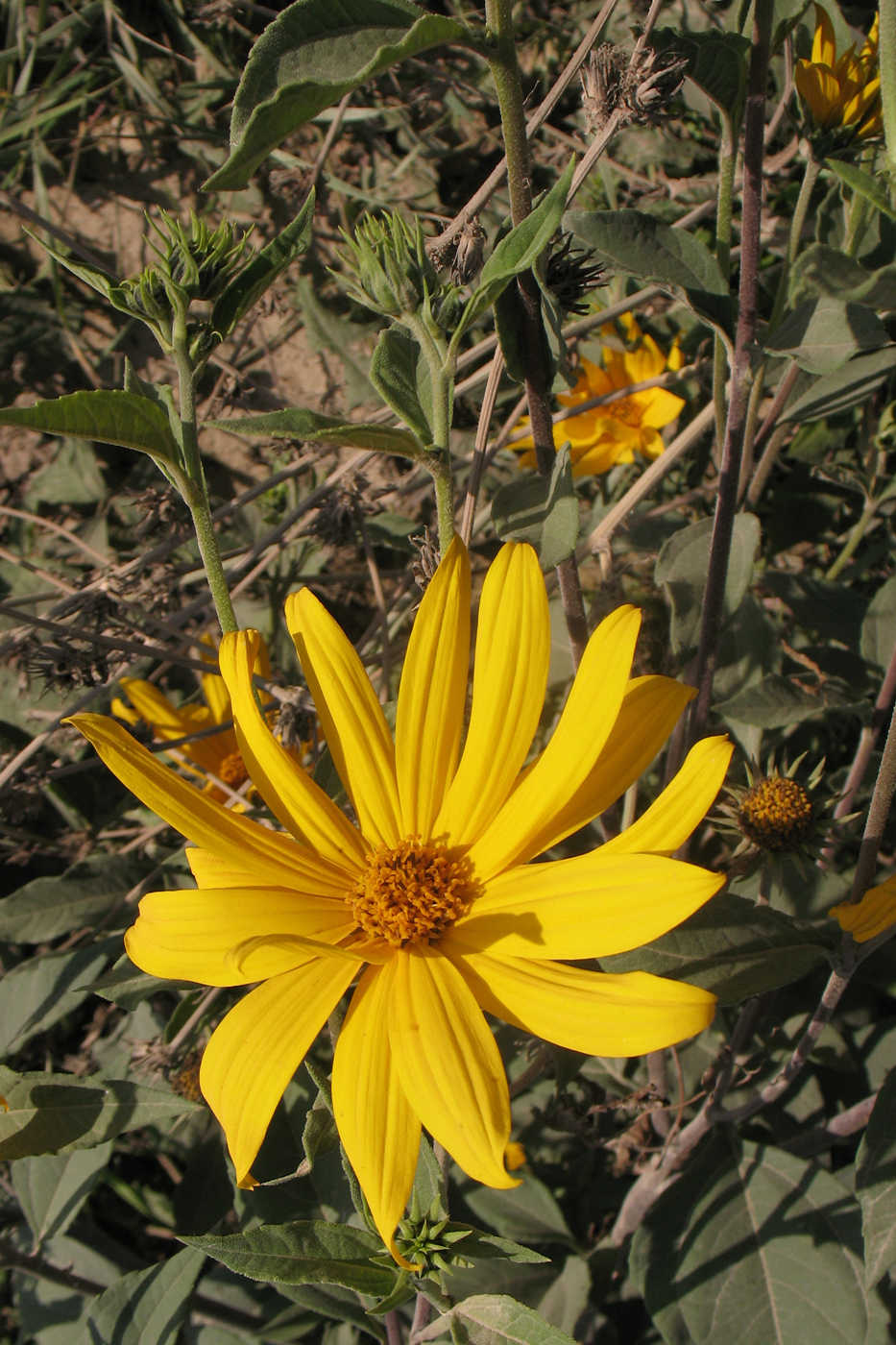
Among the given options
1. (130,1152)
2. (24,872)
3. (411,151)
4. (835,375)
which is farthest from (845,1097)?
(411,151)

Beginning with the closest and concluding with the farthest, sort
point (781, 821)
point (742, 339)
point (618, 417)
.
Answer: point (742, 339), point (781, 821), point (618, 417)

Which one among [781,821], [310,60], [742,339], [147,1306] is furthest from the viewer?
[147,1306]

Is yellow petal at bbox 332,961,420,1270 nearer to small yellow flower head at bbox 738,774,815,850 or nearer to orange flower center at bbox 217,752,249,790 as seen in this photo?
small yellow flower head at bbox 738,774,815,850

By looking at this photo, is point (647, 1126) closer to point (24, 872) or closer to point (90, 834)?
point (90, 834)

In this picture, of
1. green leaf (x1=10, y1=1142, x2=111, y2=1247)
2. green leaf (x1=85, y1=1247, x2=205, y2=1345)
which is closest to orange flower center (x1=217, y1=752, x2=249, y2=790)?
green leaf (x1=10, y1=1142, x2=111, y2=1247)

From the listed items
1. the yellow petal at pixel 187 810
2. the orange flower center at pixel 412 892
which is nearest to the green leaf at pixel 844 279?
the orange flower center at pixel 412 892

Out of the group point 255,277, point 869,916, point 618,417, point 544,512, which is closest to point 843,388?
point 618,417

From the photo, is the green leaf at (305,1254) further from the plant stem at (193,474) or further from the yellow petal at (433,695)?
the plant stem at (193,474)

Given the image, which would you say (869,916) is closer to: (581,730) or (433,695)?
(581,730)
